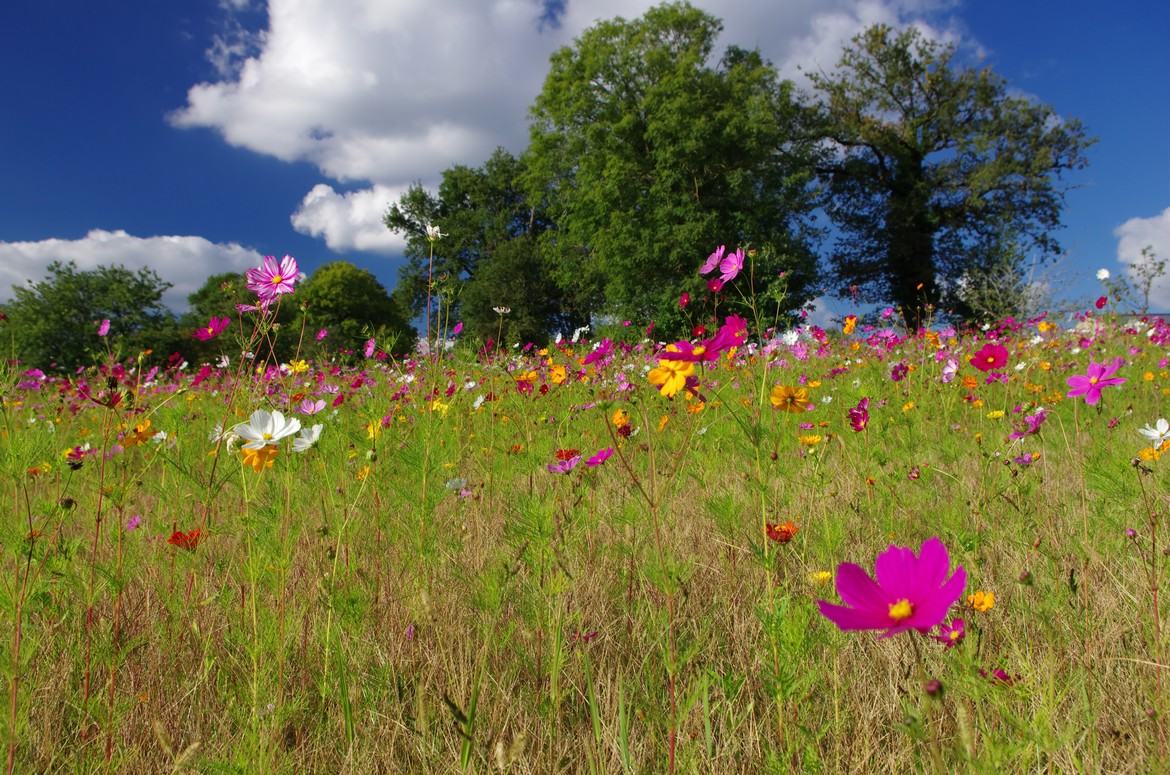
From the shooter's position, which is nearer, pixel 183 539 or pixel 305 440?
pixel 183 539

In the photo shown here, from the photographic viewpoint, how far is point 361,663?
3.95 feet

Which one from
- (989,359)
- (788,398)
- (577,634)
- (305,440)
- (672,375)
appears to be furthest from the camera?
(989,359)

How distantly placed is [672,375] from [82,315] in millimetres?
22398

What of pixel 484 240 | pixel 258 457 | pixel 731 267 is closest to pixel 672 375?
pixel 731 267

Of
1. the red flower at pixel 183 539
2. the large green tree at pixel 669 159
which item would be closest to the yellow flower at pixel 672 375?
the red flower at pixel 183 539

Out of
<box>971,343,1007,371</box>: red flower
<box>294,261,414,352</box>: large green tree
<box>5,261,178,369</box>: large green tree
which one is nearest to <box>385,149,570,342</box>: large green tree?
<box>294,261,414,352</box>: large green tree

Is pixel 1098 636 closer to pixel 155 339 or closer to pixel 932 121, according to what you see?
pixel 155 339

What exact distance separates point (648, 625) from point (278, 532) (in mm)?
933

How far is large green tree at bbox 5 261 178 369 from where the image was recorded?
15.7m

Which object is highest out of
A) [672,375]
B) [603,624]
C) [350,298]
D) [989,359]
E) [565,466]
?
[350,298]

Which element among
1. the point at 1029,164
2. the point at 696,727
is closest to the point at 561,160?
the point at 1029,164

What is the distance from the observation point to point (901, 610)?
0.54m

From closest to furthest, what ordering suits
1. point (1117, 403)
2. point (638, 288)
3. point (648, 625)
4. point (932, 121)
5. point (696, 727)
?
point (696, 727), point (648, 625), point (1117, 403), point (638, 288), point (932, 121)

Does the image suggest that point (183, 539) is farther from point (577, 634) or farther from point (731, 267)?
point (731, 267)
